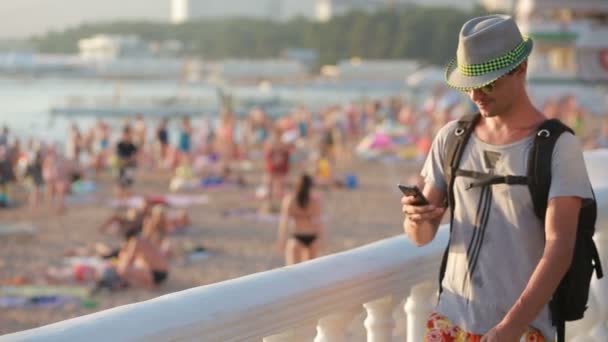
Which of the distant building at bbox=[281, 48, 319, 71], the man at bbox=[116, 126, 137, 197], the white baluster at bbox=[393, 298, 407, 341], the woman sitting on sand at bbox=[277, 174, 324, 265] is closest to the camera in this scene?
the white baluster at bbox=[393, 298, 407, 341]

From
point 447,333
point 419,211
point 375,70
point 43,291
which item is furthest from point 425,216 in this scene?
point 375,70

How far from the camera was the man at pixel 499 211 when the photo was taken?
1.67 meters

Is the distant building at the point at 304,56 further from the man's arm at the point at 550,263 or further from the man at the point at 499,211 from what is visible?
the man's arm at the point at 550,263

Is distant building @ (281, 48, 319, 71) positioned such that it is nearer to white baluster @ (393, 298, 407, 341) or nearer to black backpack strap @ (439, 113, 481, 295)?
white baluster @ (393, 298, 407, 341)

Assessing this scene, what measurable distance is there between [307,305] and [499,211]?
1.70ft

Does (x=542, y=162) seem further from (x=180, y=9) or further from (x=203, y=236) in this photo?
(x=180, y=9)

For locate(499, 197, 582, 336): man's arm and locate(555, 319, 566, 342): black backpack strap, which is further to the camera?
locate(555, 319, 566, 342): black backpack strap

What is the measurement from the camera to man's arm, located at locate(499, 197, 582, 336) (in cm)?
167

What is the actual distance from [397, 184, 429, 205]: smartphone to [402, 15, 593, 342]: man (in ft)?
0.05

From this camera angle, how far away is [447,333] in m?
1.88

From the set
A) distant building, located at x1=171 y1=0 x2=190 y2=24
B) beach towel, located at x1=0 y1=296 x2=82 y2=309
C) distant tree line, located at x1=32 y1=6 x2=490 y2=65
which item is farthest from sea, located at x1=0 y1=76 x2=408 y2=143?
distant building, located at x1=171 y1=0 x2=190 y2=24

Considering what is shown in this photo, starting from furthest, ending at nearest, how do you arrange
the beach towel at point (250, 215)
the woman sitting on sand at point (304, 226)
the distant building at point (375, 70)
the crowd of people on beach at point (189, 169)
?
1. the distant building at point (375, 70)
2. the beach towel at point (250, 215)
3. the crowd of people on beach at point (189, 169)
4. the woman sitting on sand at point (304, 226)

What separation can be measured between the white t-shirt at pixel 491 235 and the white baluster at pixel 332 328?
0.30 m

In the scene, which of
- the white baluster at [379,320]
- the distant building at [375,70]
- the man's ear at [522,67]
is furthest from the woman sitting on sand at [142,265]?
the distant building at [375,70]
